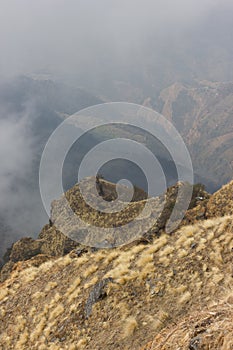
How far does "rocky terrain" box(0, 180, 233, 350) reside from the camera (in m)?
15.4

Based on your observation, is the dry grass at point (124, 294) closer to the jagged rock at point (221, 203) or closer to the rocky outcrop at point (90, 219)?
the rocky outcrop at point (90, 219)

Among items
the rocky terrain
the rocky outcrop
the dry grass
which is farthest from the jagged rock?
the dry grass

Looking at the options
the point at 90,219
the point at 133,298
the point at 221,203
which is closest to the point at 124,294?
the point at 133,298

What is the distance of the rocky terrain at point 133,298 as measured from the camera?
1544 cm

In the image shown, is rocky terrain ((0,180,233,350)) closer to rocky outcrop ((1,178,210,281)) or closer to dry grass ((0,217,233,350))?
dry grass ((0,217,233,350))

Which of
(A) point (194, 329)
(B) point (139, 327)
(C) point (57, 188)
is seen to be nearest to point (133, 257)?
(B) point (139, 327)

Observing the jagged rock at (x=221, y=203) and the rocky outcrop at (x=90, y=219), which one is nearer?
the jagged rock at (x=221, y=203)

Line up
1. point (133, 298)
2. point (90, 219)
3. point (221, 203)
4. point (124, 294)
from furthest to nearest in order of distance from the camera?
point (90, 219) → point (221, 203) → point (124, 294) → point (133, 298)

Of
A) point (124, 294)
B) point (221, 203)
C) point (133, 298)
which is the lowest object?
point (133, 298)

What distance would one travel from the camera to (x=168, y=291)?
21109 mm

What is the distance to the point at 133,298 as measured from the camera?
21.9 meters

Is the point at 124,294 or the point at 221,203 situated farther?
the point at 221,203

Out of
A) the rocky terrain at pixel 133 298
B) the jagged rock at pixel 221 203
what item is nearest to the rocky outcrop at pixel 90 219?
the jagged rock at pixel 221 203

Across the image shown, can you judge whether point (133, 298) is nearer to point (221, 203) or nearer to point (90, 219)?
point (221, 203)
